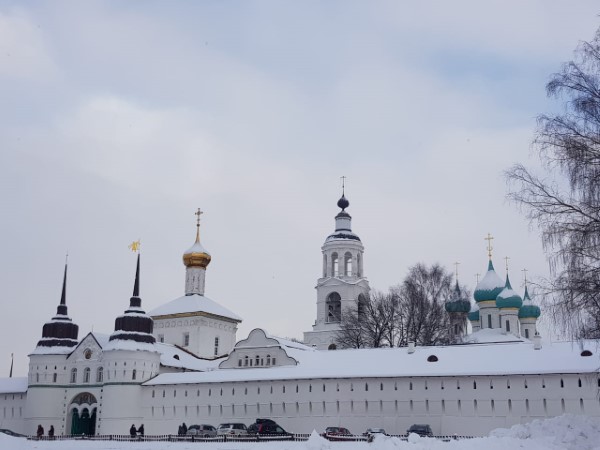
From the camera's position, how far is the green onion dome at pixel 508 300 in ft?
178

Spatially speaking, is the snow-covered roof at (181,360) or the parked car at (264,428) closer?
the parked car at (264,428)

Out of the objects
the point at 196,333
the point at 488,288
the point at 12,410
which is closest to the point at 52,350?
the point at 12,410

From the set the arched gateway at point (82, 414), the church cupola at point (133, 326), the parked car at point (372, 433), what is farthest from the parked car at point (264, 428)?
the arched gateway at point (82, 414)

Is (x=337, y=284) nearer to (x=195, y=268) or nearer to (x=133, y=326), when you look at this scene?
(x=195, y=268)

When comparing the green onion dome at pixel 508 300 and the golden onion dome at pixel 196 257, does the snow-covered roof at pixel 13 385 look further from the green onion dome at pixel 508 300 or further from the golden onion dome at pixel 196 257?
the green onion dome at pixel 508 300

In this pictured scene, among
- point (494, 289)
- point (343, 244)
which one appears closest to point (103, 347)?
point (343, 244)

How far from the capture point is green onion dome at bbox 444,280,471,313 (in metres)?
55.7

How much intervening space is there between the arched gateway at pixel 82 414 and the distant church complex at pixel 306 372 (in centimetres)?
8

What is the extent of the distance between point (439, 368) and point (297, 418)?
26.3 ft

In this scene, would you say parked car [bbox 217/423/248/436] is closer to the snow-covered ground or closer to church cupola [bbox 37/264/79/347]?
the snow-covered ground

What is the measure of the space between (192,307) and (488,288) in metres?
21.5

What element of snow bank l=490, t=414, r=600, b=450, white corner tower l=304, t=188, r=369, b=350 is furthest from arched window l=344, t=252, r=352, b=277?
snow bank l=490, t=414, r=600, b=450

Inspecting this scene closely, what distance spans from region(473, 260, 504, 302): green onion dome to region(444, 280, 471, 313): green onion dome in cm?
101

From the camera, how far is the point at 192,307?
56469 millimetres
